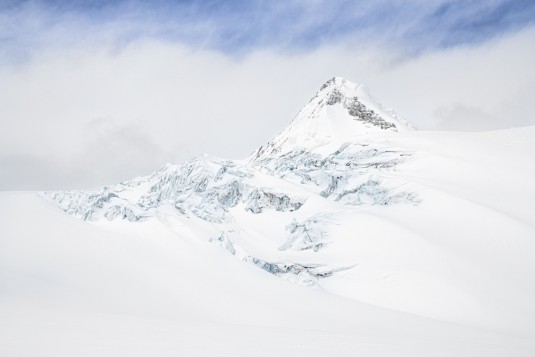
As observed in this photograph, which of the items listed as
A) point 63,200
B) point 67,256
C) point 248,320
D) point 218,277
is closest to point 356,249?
point 218,277

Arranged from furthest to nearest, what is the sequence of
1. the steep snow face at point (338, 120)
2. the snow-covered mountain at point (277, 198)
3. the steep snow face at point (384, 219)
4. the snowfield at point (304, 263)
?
1. the steep snow face at point (338, 120)
2. the snow-covered mountain at point (277, 198)
3. the steep snow face at point (384, 219)
4. the snowfield at point (304, 263)

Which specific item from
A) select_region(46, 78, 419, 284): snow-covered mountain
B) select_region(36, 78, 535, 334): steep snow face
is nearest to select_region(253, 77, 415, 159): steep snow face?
select_region(46, 78, 419, 284): snow-covered mountain

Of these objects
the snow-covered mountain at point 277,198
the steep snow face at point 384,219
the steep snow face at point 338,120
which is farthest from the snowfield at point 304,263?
the steep snow face at point 338,120

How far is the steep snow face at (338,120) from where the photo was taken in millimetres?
135125

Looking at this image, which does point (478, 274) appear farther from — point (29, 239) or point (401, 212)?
point (29, 239)

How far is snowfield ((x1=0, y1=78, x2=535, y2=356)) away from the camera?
39.8 feet

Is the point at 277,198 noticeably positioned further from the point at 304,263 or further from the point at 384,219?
the point at 304,263

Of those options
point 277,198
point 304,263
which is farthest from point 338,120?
point 304,263

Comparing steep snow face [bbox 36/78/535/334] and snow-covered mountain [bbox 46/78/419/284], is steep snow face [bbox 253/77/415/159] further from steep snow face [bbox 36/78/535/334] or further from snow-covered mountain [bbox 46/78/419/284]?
steep snow face [bbox 36/78/535/334]

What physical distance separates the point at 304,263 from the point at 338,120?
11137cm

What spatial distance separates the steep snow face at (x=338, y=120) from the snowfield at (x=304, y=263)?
5846 centimetres

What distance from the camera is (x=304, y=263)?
129 ft

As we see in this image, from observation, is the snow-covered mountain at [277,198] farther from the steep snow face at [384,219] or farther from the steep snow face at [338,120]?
the steep snow face at [338,120]

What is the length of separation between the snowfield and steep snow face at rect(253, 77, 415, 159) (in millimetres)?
58465
